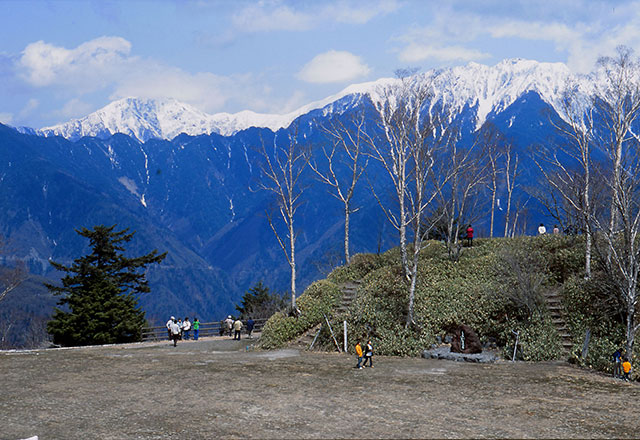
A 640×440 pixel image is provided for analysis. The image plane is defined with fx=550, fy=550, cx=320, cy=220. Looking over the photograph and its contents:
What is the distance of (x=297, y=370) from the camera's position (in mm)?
21375

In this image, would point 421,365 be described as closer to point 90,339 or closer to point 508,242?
point 508,242

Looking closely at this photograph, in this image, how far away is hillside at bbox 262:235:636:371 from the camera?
2456 cm

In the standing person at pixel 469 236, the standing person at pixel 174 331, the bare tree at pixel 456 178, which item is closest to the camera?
the standing person at pixel 174 331

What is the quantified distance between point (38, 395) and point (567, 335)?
2145 centimetres

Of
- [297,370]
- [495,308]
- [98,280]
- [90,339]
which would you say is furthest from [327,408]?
[98,280]

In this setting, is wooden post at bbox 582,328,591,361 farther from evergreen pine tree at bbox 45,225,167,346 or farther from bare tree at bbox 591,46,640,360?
evergreen pine tree at bbox 45,225,167,346

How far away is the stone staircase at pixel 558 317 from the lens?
80.6ft

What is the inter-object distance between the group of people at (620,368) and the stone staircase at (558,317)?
4066mm

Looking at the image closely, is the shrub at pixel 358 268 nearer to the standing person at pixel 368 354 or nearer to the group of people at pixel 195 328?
the group of people at pixel 195 328

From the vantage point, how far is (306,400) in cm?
1608

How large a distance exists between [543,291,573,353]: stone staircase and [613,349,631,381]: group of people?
4.07 m

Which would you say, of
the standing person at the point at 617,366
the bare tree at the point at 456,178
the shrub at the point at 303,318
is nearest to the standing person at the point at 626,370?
the standing person at the point at 617,366

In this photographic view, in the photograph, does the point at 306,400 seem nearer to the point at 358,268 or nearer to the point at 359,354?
the point at 359,354

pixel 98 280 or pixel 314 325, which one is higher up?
pixel 98 280
